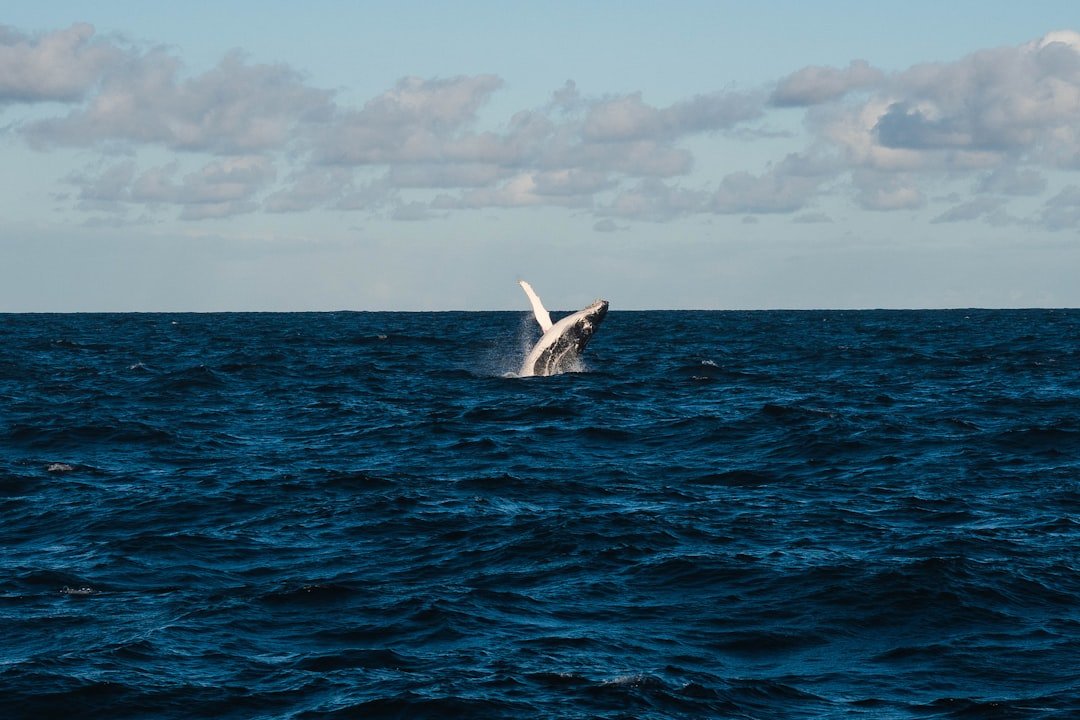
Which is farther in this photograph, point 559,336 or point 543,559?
point 559,336

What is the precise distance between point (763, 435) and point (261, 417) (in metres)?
15.9

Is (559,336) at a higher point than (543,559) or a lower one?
higher

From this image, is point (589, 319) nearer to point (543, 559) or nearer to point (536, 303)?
point (536, 303)

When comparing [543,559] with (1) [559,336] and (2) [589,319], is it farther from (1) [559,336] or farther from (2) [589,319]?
(1) [559,336]

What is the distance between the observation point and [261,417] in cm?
4003

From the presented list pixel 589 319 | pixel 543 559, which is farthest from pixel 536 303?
pixel 543 559

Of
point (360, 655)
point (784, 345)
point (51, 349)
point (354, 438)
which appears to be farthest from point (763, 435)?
point (51, 349)

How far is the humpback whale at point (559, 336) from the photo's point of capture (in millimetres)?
42156

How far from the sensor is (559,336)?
45.4m

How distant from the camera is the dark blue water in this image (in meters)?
14.9

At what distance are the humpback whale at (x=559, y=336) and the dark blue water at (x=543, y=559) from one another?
3.47 meters

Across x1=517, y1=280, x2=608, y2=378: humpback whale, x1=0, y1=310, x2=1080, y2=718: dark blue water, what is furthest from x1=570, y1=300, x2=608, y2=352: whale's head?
x1=0, y1=310, x2=1080, y2=718: dark blue water

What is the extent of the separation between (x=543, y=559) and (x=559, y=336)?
987 inches

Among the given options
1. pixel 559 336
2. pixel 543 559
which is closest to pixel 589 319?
pixel 559 336
